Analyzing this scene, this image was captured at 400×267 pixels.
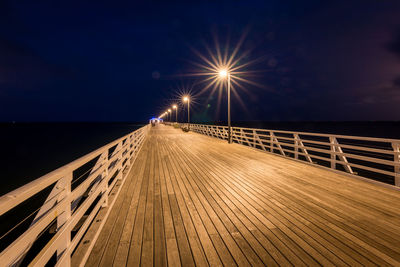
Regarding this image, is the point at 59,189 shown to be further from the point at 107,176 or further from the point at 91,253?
the point at 107,176

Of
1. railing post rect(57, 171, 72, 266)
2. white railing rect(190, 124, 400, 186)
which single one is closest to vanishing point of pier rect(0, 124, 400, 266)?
railing post rect(57, 171, 72, 266)

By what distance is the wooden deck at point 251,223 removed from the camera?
2.35 meters

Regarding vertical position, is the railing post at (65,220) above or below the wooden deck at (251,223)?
above

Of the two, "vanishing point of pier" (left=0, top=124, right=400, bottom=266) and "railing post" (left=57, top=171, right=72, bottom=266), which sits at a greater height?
"railing post" (left=57, top=171, right=72, bottom=266)

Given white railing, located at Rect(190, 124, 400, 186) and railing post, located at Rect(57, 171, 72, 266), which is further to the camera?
white railing, located at Rect(190, 124, 400, 186)

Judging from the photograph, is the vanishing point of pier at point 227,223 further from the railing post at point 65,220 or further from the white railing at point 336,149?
the white railing at point 336,149

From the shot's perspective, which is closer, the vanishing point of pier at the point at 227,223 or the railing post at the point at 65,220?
the railing post at the point at 65,220

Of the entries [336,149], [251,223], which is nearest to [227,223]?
[251,223]

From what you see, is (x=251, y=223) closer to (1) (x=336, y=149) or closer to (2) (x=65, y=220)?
→ (2) (x=65, y=220)

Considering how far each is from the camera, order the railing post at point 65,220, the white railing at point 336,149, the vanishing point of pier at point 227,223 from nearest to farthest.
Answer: the railing post at point 65,220, the vanishing point of pier at point 227,223, the white railing at point 336,149

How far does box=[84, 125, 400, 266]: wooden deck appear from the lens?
2.35 metres

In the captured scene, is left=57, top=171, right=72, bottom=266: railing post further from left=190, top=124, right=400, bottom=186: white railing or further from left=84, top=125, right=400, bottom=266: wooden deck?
left=190, top=124, right=400, bottom=186: white railing

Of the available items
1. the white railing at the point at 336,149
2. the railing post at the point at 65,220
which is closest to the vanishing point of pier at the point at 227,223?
the railing post at the point at 65,220

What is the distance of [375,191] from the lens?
14.1 ft
